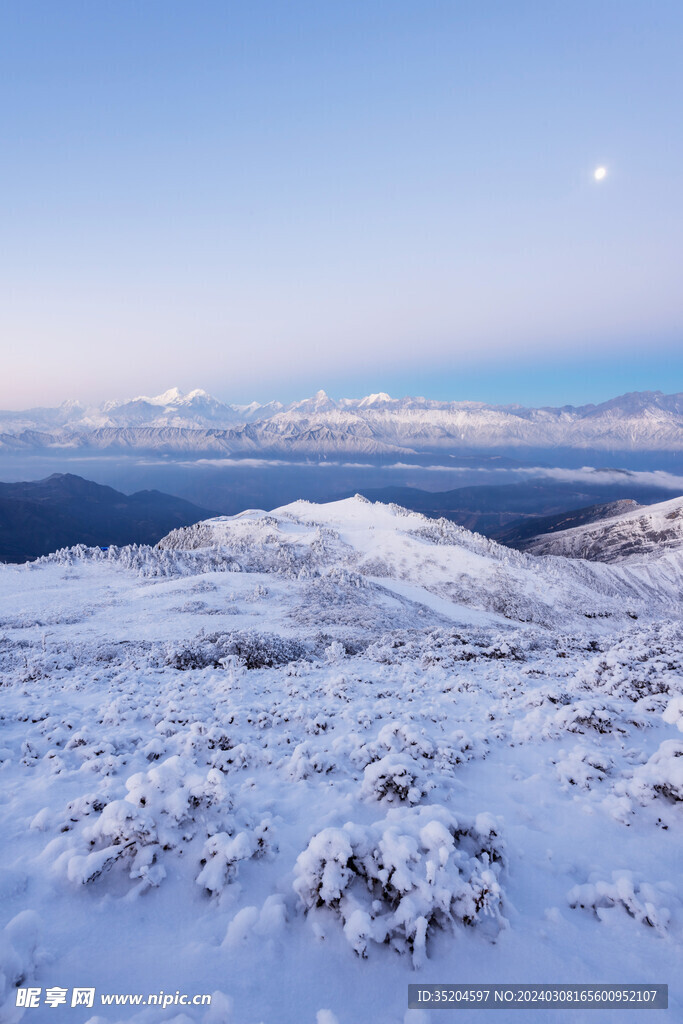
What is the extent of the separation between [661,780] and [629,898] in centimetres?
271

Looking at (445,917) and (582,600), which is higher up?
(445,917)

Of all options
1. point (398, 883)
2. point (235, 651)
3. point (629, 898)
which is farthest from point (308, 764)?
point (235, 651)

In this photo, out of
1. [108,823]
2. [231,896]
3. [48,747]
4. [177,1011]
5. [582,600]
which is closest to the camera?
[177,1011]

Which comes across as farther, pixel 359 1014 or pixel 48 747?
pixel 48 747

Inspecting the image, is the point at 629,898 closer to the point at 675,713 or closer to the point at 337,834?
the point at 337,834

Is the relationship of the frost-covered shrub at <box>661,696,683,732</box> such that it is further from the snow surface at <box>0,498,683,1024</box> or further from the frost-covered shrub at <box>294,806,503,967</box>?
the frost-covered shrub at <box>294,806,503,967</box>

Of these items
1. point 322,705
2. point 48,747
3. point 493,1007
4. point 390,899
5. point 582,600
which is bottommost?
point 582,600

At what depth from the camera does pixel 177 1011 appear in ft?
11.8

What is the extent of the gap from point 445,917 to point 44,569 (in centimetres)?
6398

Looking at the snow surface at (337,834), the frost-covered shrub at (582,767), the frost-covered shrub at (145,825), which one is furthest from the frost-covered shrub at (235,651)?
the frost-covered shrub at (582,767)

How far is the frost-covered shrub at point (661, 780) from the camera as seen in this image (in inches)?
257

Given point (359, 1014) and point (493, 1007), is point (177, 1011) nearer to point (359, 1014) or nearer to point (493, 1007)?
point (359, 1014)

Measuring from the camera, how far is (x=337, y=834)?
501 centimetres

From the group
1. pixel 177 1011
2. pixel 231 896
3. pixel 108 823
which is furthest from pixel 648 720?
pixel 108 823
